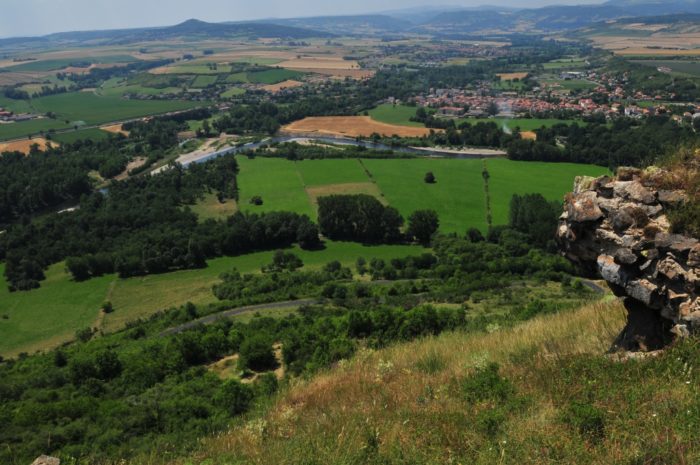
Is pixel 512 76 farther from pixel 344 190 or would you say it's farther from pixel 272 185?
pixel 272 185

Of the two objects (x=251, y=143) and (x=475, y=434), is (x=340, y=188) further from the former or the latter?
(x=475, y=434)

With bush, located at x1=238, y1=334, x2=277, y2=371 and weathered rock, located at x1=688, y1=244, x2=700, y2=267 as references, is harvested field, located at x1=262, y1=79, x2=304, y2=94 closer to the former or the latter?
bush, located at x1=238, y1=334, x2=277, y2=371

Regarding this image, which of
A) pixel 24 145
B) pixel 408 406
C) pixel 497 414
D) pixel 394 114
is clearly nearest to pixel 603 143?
pixel 394 114

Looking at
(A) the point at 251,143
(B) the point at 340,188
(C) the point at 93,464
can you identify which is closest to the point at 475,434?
(C) the point at 93,464

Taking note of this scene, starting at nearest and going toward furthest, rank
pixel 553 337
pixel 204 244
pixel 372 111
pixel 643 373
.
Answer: pixel 643 373 < pixel 553 337 < pixel 204 244 < pixel 372 111

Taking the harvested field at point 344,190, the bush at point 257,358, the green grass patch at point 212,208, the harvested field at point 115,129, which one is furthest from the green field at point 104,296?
the harvested field at point 115,129

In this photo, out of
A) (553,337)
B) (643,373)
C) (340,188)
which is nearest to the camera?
(643,373)
